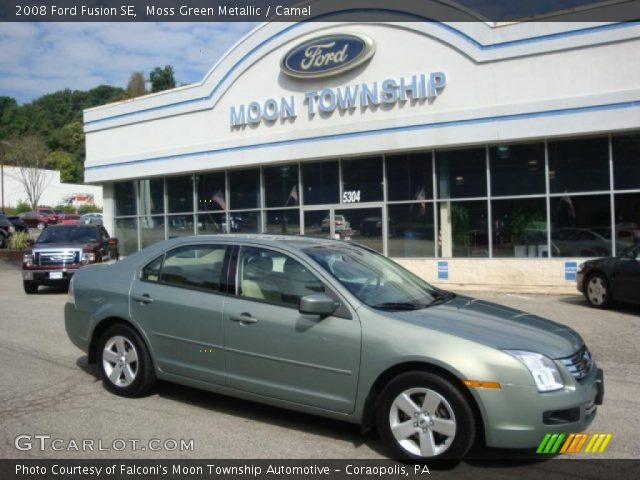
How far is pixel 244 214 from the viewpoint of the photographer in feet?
62.1

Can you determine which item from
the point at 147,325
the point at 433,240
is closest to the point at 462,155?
the point at 433,240

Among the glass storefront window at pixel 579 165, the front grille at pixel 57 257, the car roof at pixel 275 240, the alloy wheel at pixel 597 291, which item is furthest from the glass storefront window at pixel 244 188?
the car roof at pixel 275 240

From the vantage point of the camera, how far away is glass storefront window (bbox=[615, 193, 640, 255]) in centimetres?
1334

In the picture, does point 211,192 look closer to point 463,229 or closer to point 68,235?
point 68,235

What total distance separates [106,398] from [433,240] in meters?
11.2

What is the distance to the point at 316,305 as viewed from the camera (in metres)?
4.49

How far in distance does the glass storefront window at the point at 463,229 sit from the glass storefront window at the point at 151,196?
33.4 ft

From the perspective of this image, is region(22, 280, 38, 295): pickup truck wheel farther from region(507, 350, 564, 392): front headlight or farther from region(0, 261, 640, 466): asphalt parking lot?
region(507, 350, 564, 392): front headlight

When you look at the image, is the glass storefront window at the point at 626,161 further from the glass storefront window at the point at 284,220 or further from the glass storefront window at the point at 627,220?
the glass storefront window at the point at 284,220

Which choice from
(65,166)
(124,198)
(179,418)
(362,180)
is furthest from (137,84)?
(179,418)

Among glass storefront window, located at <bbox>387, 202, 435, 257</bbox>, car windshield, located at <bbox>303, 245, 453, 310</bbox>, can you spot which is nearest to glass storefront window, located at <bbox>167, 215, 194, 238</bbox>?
glass storefront window, located at <bbox>387, 202, 435, 257</bbox>

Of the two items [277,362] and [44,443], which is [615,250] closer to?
[277,362]

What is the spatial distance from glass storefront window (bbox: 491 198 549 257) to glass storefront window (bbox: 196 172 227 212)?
8.72 meters

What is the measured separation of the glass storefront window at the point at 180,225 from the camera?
66.2 feet
